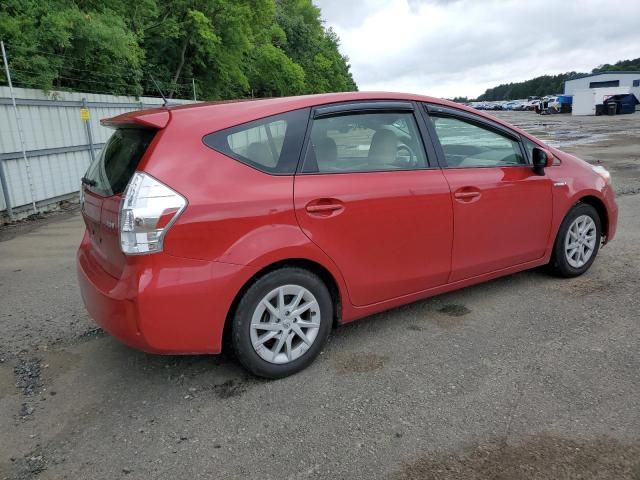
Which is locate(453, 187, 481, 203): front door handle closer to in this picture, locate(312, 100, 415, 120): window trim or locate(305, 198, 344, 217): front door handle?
locate(312, 100, 415, 120): window trim

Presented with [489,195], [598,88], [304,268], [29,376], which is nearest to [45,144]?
[29,376]

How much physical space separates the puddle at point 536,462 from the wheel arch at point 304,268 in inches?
45.6

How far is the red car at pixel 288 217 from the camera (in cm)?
271

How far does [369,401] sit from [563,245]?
255 centimetres

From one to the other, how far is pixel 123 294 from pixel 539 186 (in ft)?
10.5

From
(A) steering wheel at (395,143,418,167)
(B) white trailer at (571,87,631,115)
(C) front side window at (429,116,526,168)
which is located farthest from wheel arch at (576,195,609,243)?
(B) white trailer at (571,87,631,115)

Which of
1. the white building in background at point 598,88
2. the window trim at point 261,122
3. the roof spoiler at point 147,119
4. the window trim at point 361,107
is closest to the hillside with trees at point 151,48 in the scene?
the roof spoiler at point 147,119

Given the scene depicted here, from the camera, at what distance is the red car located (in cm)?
271

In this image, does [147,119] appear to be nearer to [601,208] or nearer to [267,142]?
[267,142]

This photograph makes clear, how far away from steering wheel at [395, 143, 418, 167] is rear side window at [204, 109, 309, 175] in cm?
74

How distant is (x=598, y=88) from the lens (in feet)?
184

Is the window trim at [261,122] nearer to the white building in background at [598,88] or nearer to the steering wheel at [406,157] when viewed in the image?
the steering wheel at [406,157]

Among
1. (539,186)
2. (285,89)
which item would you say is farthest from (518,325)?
(285,89)

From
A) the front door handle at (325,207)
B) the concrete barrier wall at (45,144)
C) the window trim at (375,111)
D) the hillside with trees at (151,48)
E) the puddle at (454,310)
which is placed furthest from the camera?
the hillside with trees at (151,48)
